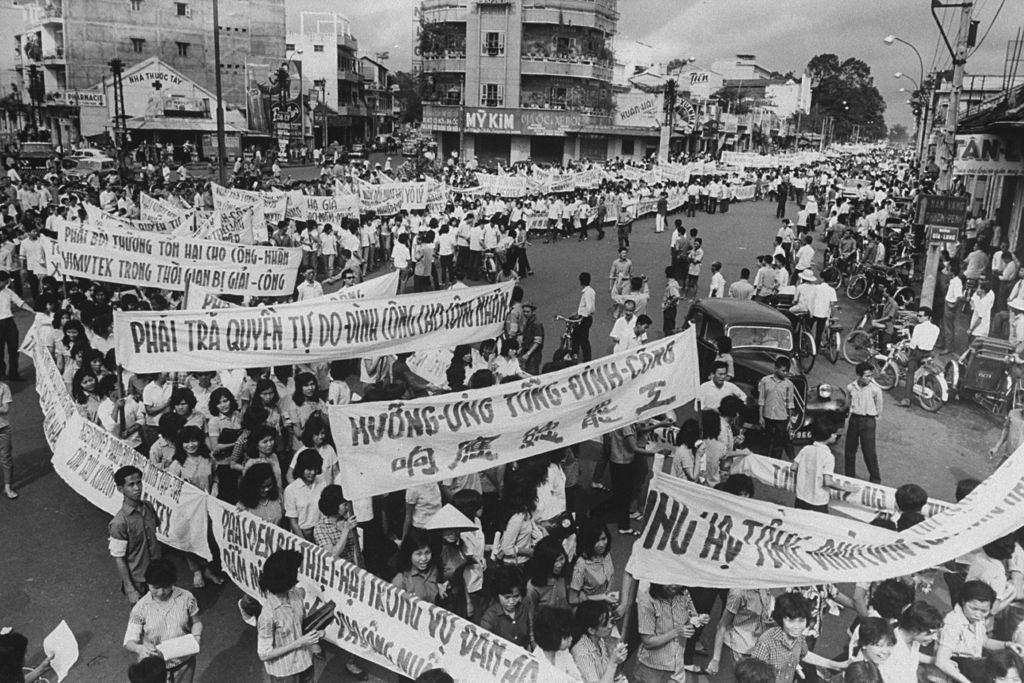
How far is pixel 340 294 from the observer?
1035 cm

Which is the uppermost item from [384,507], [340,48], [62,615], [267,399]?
[340,48]

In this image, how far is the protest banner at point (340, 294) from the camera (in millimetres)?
10250

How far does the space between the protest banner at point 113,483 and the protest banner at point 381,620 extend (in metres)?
0.45

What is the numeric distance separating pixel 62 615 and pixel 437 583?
3550 millimetres

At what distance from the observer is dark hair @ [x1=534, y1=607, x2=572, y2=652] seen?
16.6ft

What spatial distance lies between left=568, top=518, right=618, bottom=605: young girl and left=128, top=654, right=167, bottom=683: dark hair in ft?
9.27

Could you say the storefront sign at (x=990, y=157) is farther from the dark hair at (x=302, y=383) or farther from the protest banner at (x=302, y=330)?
the dark hair at (x=302, y=383)

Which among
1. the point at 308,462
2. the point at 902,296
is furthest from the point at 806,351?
the point at 308,462

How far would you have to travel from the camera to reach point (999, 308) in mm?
20000

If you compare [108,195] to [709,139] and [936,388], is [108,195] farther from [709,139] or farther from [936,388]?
[709,139]

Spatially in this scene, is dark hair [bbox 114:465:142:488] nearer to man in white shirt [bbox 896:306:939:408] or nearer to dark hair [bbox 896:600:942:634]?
dark hair [bbox 896:600:942:634]

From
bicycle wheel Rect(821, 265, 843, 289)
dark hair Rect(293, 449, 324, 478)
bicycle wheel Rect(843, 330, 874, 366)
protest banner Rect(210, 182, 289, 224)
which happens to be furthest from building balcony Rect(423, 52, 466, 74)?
dark hair Rect(293, 449, 324, 478)

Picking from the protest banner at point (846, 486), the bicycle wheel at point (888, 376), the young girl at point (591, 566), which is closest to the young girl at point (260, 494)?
the young girl at point (591, 566)

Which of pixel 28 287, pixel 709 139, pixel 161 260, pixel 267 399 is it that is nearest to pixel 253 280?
pixel 161 260
